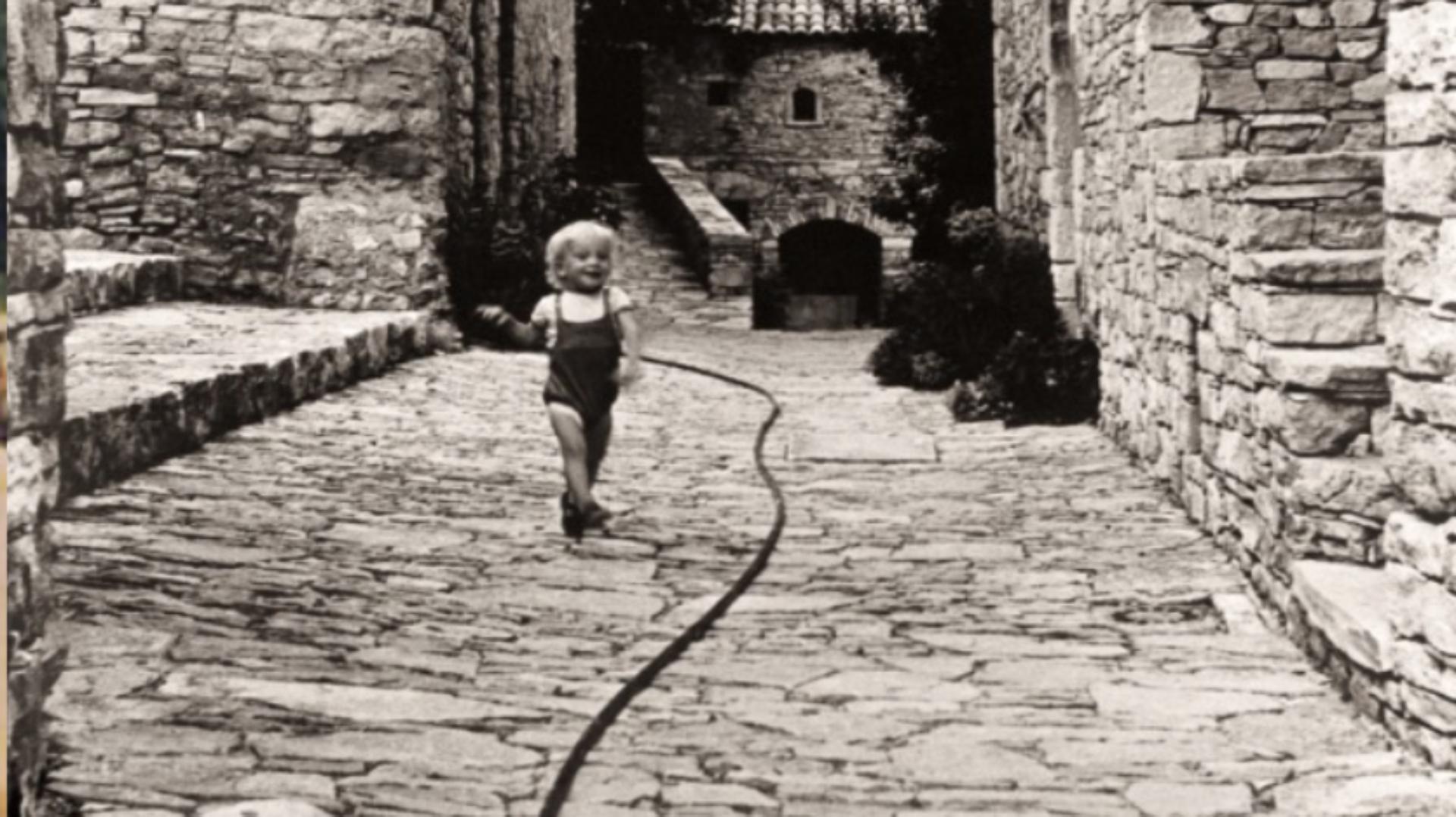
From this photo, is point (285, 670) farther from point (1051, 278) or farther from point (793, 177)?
point (793, 177)

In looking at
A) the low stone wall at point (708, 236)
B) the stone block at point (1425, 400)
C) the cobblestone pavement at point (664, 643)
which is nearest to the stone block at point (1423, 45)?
the stone block at point (1425, 400)

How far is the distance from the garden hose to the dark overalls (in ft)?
2.49

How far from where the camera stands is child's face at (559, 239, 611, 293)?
6656mm

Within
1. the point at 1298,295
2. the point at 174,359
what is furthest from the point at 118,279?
the point at 1298,295

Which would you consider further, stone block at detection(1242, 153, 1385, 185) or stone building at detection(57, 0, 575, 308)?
stone building at detection(57, 0, 575, 308)

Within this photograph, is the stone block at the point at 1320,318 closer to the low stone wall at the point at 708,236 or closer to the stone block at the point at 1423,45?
the stone block at the point at 1423,45

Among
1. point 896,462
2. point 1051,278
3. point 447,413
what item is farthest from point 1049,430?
point 447,413

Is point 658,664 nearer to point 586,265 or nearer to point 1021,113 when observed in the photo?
point 586,265

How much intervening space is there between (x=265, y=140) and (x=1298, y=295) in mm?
7427

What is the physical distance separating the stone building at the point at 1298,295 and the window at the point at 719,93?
1713 cm

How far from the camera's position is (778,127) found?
28.7 m

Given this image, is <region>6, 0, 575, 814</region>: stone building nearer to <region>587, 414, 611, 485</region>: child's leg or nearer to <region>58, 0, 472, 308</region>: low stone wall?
<region>58, 0, 472, 308</region>: low stone wall

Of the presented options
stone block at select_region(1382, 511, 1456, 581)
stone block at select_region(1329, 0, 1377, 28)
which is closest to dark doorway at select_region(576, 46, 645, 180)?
stone block at select_region(1329, 0, 1377, 28)

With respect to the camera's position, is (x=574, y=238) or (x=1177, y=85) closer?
(x=574, y=238)
